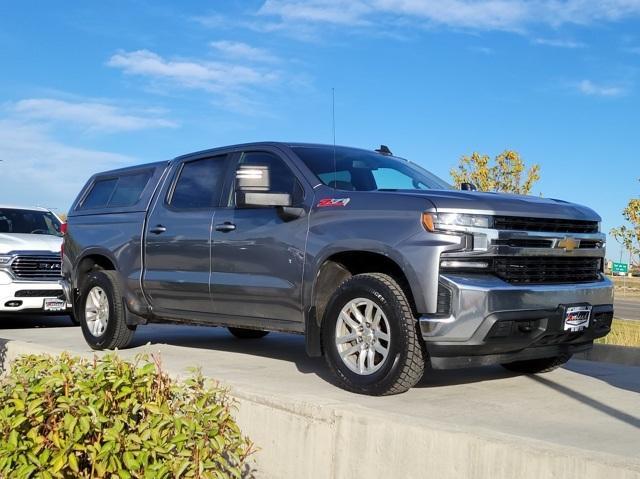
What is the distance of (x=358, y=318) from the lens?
5098 millimetres

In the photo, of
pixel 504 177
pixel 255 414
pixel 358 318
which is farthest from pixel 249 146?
pixel 504 177

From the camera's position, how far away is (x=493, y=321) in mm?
4664

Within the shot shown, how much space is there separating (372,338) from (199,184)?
2553 mm

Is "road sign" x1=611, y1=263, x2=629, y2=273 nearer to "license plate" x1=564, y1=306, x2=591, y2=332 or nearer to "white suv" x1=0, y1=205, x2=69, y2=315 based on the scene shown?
"white suv" x1=0, y1=205, x2=69, y2=315

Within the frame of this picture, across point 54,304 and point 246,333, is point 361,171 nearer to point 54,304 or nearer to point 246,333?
point 246,333

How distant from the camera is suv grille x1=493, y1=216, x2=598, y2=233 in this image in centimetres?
492

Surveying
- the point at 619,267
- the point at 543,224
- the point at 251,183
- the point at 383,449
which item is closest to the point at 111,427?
the point at 383,449

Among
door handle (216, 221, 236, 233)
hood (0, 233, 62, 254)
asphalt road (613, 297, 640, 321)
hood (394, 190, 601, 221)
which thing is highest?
hood (394, 190, 601, 221)

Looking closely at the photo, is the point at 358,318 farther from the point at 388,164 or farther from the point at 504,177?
Answer: the point at 504,177

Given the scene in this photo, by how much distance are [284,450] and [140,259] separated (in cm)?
333

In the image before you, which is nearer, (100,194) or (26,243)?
(100,194)

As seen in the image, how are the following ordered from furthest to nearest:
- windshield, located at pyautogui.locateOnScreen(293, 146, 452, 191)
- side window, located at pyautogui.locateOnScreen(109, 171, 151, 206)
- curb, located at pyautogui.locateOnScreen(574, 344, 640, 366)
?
side window, located at pyautogui.locateOnScreen(109, 171, 151, 206)
curb, located at pyautogui.locateOnScreen(574, 344, 640, 366)
windshield, located at pyautogui.locateOnScreen(293, 146, 452, 191)

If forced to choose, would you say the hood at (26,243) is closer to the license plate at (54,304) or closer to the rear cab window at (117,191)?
the license plate at (54,304)

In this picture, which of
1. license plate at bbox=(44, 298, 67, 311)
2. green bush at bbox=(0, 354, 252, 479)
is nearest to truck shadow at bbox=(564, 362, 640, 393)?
green bush at bbox=(0, 354, 252, 479)
